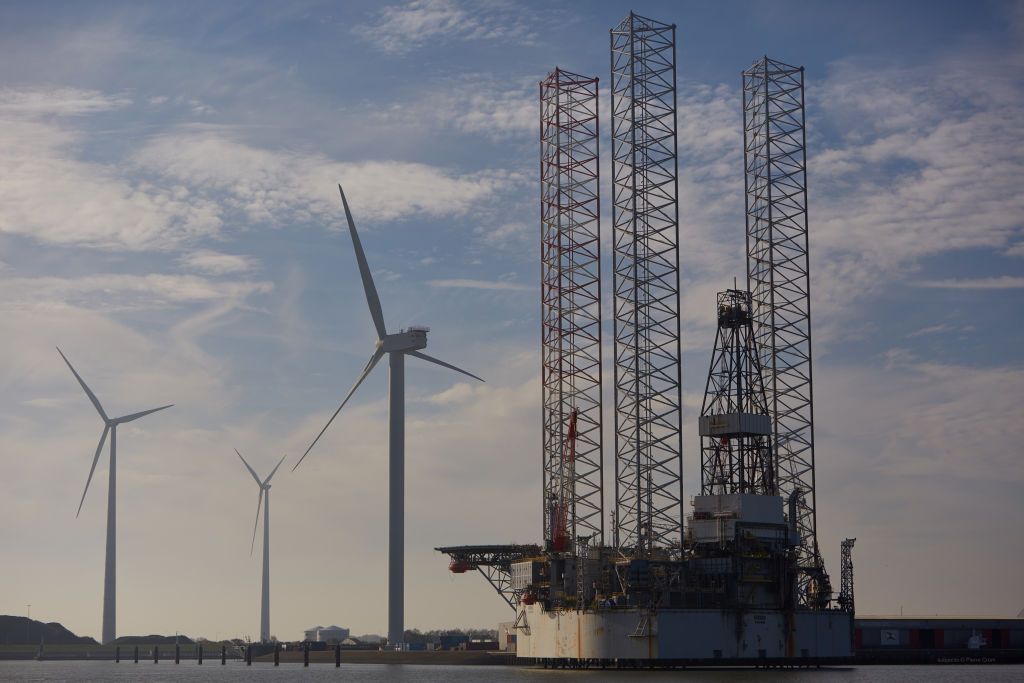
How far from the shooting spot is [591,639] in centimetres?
8456

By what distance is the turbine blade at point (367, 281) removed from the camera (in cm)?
11056

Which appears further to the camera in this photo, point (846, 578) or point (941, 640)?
point (941, 640)

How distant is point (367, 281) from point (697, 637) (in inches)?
1867

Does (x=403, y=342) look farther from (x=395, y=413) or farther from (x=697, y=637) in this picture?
(x=697, y=637)

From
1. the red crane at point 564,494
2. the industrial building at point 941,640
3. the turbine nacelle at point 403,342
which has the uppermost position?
the turbine nacelle at point 403,342

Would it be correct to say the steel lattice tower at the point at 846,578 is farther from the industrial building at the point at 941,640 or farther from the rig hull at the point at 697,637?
the industrial building at the point at 941,640

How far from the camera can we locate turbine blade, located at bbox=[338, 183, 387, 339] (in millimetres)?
110562

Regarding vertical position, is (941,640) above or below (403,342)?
below

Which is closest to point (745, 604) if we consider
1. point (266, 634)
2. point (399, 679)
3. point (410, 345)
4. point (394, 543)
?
point (399, 679)

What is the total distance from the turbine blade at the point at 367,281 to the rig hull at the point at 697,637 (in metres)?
36.9

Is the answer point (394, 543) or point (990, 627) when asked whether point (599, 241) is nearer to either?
point (394, 543)

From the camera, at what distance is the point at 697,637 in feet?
268

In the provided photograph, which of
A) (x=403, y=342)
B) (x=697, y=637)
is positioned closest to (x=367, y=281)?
(x=403, y=342)

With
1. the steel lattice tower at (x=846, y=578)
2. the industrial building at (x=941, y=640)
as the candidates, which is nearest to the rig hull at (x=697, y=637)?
the steel lattice tower at (x=846, y=578)
